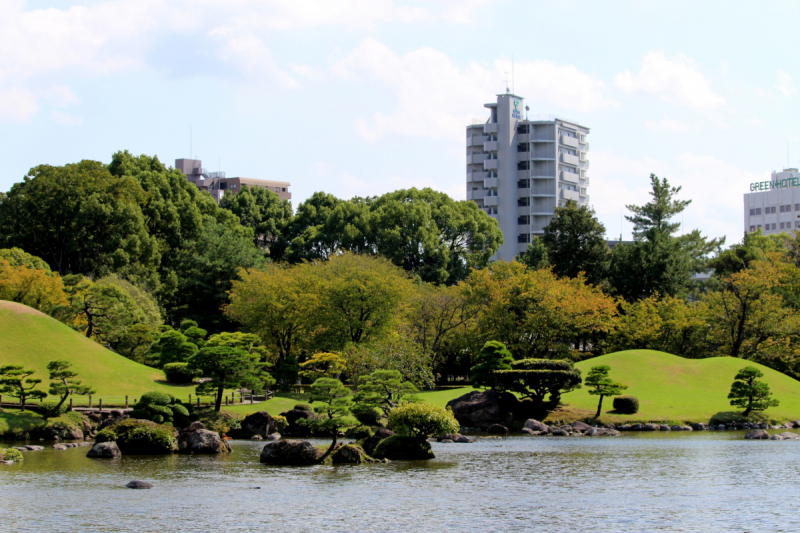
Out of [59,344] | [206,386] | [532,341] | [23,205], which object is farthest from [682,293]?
[23,205]

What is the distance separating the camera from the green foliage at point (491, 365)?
45.1 meters

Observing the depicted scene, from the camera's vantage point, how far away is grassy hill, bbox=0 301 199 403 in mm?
44438

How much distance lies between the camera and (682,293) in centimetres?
6494

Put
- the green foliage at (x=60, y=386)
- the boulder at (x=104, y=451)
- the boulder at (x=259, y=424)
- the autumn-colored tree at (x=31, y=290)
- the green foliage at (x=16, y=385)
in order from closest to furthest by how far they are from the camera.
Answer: the boulder at (x=104, y=451) < the green foliage at (x=16, y=385) < the green foliage at (x=60, y=386) < the boulder at (x=259, y=424) < the autumn-colored tree at (x=31, y=290)

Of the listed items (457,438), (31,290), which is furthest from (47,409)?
(31,290)

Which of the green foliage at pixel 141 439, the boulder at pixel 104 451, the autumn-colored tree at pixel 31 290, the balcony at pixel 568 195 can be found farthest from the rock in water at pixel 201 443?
the balcony at pixel 568 195

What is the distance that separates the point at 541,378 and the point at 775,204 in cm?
13335

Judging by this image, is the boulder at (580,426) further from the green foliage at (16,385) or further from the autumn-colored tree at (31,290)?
the autumn-colored tree at (31,290)

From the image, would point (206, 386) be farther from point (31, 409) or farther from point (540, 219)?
point (540, 219)

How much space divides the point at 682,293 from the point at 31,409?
167 ft

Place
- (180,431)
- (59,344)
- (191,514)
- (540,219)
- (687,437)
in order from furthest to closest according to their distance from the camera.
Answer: (540,219) → (59,344) → (687,437) → (180,431) → (191,514)

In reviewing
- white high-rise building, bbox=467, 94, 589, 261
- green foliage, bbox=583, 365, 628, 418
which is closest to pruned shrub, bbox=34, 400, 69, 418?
green foliage, bbox=583, 365, 628, 418

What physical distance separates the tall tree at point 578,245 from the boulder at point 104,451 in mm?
46195

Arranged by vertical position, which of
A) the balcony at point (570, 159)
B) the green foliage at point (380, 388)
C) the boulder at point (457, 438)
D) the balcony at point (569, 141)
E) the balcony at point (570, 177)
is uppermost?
the balcony at point (569, 141)
